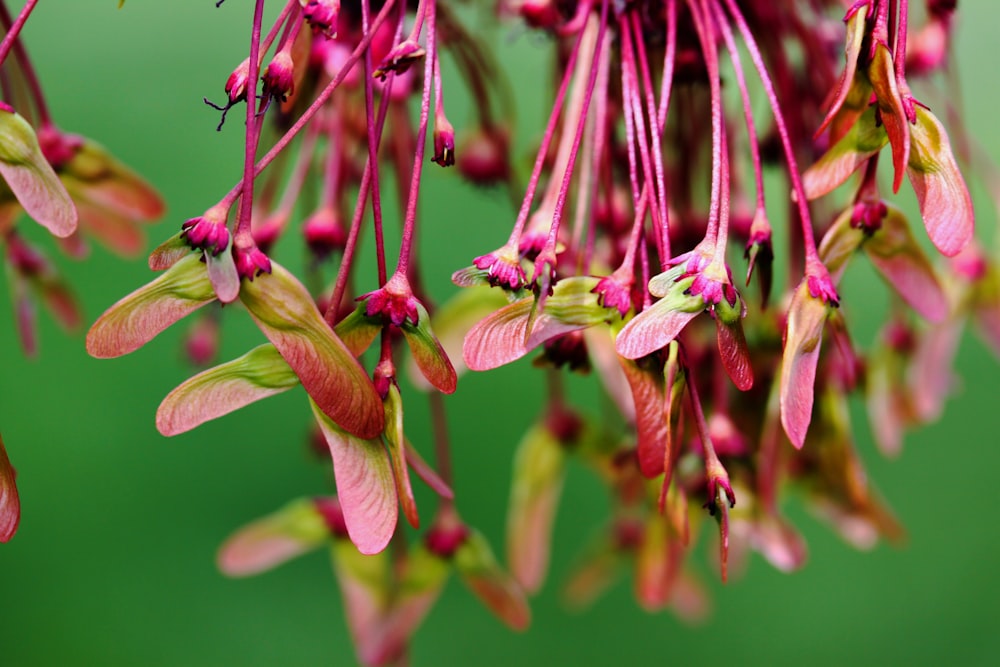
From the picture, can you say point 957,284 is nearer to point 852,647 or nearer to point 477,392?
point 477,392

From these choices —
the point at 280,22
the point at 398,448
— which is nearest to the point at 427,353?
the point at 398,448


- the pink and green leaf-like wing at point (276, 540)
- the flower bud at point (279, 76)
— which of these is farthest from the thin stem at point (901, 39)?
the pink and green leaf-like wing at point (276, 540)

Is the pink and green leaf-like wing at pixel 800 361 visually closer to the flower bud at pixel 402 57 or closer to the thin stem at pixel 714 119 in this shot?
the thin stem at pixel 714 119

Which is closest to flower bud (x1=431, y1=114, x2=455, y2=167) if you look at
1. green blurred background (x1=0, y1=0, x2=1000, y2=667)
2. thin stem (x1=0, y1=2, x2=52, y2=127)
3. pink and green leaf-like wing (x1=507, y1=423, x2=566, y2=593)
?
thin stem (x1=0, y1=2, x2=52, y2=127)

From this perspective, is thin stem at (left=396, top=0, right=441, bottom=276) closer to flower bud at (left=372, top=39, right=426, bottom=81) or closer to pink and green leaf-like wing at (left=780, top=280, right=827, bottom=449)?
flower bud at (left=372, top=39, right=426, bottom=81)

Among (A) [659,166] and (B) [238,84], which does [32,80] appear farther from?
(A) [659,166]

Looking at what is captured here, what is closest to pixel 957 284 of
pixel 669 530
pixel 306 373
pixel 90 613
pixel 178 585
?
pixel 669 530
